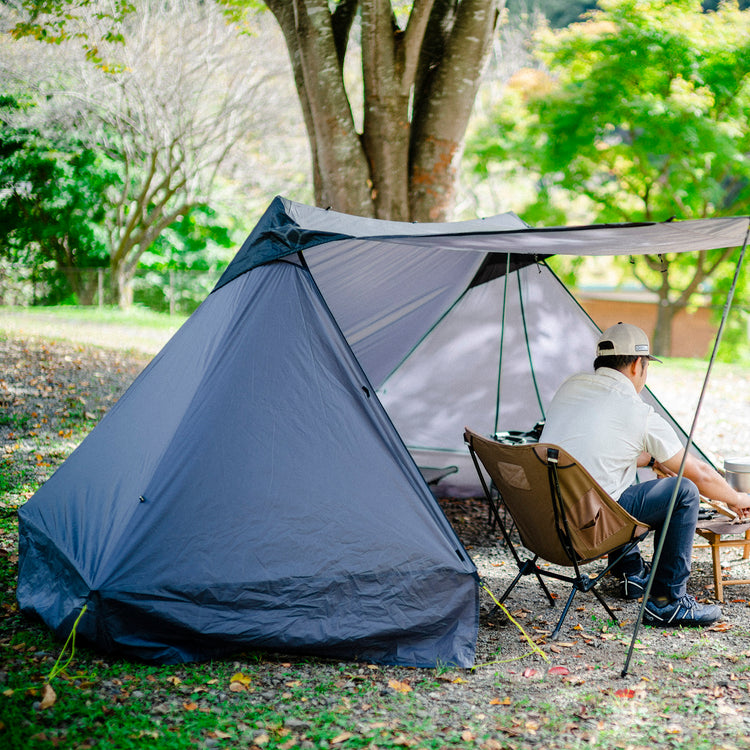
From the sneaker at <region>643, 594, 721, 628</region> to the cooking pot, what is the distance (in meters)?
0.66

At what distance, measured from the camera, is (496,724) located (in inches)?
108

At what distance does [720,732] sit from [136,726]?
195cm

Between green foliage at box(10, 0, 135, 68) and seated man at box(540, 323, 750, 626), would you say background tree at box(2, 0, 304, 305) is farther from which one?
seated man at box(540, 323, 750, 626)

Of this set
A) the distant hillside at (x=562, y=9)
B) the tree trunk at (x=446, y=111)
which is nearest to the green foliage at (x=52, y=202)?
the tree trunk at (x=446, y=111)

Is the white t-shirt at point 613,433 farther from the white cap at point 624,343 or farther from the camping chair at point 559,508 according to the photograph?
the camping chair at point 559,508

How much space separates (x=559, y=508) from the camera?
338cm

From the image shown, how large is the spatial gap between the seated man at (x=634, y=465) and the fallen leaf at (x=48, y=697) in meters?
2.31

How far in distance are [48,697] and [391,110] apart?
4.83m

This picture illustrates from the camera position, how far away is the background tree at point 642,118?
12.6 metres

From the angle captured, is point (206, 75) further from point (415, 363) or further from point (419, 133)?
point (415, 363)

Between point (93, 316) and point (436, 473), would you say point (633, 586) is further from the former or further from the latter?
point (93, 316)

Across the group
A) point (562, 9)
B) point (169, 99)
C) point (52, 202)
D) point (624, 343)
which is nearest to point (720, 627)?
point (624, 343)

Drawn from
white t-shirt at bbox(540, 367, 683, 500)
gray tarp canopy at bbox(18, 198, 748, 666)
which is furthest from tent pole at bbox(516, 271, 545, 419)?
white t-shirt at bbox(540, 367, 683, 500)

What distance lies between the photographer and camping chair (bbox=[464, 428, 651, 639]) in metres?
3.29
